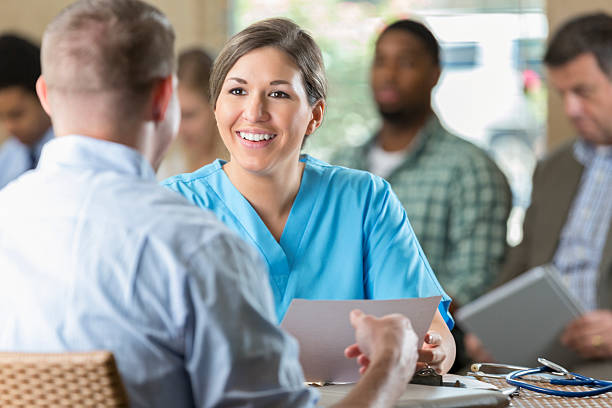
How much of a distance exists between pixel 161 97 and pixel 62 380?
1.19ft

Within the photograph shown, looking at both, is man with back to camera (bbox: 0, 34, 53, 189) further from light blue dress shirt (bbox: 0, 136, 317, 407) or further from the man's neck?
light blue dress shirt (bbox: 0, 136, 317, 407)

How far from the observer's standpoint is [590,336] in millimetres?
2451

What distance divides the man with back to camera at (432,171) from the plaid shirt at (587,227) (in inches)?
10.9

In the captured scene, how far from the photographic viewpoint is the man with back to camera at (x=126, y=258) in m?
0.90

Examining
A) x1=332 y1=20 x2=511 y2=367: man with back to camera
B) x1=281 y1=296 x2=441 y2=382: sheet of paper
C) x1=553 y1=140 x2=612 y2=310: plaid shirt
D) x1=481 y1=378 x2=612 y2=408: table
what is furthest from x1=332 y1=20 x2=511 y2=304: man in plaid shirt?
x1=281 y1=296 x2=441 y2=382: sheet of paper

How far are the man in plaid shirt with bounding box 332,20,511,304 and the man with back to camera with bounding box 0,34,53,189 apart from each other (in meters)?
1.33

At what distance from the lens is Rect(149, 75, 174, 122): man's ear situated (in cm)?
101

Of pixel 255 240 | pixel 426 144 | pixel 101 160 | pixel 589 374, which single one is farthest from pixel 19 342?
pixel 426 144

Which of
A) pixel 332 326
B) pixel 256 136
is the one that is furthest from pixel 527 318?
pixel 332 326

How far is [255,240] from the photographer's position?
1.63 meters

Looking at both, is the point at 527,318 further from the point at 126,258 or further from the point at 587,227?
the point at 126,258

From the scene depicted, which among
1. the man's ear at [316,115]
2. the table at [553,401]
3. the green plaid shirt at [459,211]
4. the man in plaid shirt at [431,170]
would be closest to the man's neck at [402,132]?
the man in plaid shirt at [431,170]

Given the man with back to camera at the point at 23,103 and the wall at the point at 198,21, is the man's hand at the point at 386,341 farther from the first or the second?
the wall at the point at 198,21

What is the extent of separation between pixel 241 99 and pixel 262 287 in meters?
0.79
